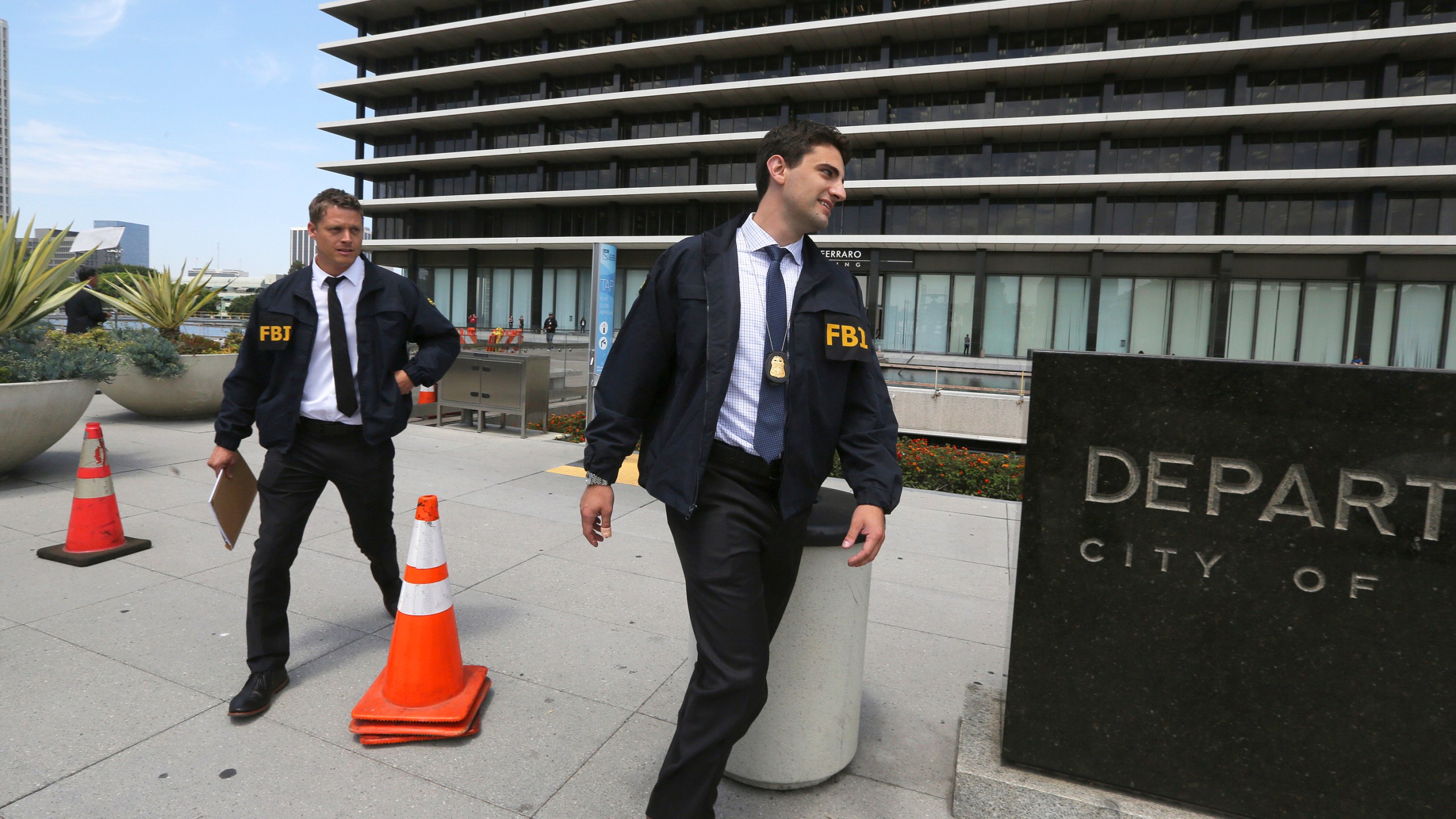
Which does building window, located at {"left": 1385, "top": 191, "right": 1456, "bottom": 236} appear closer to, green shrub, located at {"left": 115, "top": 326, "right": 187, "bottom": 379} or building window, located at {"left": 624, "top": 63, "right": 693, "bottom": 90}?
building window, located at {"left": 624, "top": 63, "right": 693, "bottom": 90}

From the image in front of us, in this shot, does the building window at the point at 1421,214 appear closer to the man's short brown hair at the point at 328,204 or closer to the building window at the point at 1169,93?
the building window at the point at 1169,93

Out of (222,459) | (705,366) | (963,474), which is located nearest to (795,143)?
(705,366)

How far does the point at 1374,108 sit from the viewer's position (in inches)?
1121

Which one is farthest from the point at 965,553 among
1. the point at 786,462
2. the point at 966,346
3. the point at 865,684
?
the point at 966,346

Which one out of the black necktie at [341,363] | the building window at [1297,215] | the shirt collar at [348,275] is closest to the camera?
the black necktie at [341,363]

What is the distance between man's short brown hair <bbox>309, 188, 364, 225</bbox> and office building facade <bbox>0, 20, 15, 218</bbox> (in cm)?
14992

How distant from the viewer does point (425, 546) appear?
3.02 meters

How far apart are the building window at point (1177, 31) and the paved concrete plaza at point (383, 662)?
34.8 metres

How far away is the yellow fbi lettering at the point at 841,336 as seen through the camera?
2.31 m

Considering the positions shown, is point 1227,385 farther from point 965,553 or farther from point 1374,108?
point 1374,108

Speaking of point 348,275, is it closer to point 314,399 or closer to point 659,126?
point 314,399

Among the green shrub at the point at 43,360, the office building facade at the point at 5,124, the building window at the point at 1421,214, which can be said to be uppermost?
the office building facade at the point at 5,124

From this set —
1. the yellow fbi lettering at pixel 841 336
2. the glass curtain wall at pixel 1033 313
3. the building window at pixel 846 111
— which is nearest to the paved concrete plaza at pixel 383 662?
the yellow fbi lettering at pixel 841 336

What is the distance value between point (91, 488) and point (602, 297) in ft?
19.4
